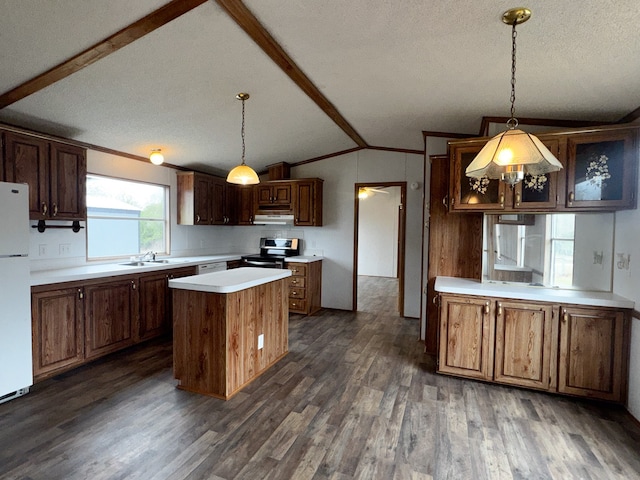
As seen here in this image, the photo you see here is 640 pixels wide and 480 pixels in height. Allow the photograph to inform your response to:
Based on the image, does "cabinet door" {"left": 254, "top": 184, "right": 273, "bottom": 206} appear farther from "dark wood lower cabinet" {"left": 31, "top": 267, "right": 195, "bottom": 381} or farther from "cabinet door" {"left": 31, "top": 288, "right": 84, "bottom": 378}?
"cabinet door" {"left": 31, "top": 288, "right": 84, "bottom": 378}

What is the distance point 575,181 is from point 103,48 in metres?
3.72

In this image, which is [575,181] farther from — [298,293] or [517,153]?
[298,293]

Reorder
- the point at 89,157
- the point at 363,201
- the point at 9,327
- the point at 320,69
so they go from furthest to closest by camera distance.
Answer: the point at 363,201 < the point at 89,157 < the point at 320,69 < the point at 9,327

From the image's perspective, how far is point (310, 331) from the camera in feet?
14.0

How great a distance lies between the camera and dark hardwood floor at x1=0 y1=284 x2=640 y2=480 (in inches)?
72.5

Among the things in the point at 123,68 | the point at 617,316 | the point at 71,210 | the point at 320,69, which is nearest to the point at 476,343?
the point at 617,316

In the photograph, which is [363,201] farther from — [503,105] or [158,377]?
[158,377]

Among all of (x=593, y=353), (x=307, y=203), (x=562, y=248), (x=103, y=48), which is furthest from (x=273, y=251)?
(x=593, y=353)

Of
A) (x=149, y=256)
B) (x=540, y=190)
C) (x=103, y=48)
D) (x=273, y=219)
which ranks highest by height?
(x=103, y=48)

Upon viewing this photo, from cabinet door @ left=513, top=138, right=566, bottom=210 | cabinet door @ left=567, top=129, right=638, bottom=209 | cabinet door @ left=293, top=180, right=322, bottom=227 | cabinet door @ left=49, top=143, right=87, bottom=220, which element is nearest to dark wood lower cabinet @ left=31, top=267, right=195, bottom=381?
cabinet door @ left=49, top=143, right=87, bottom=220

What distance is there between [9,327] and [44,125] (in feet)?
6.32

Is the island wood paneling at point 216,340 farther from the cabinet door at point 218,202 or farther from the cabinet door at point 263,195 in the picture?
the cabinet door at point 263,195

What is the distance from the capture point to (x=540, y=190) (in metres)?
2.77

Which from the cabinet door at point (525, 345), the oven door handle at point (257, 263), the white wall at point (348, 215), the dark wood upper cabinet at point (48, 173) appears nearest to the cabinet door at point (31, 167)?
the dark wood upper cabinet at point (48, 173)
